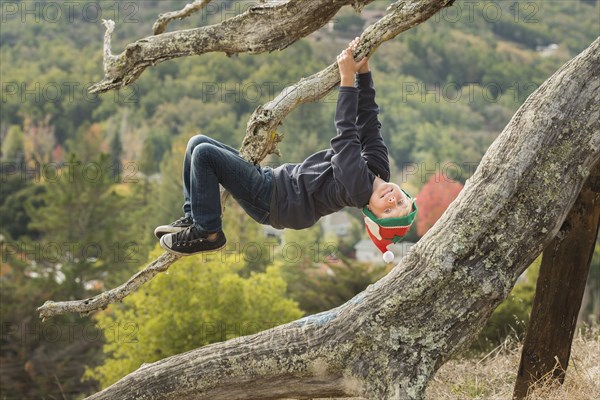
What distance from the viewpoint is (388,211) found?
4426 millimetres

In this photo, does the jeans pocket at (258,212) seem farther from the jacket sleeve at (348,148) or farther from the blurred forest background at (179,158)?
the blurred forest background at (179,158)

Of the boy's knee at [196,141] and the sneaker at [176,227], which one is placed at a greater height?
the boy's knee at [196,141]

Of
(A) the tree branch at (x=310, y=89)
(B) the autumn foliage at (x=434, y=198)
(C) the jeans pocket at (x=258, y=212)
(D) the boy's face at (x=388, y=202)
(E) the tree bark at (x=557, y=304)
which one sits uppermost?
(A) the tree branch at (x=310, y=89)

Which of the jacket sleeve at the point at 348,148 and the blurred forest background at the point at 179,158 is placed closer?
the jacket sleeve at the point at 348,148

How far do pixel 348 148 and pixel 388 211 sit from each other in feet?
1.29

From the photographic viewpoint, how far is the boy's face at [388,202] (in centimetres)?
440

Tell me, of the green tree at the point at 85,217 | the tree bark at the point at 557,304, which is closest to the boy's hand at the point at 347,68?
the tree bark at the point at 557,304

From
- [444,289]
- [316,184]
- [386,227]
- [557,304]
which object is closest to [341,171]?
[316,184]

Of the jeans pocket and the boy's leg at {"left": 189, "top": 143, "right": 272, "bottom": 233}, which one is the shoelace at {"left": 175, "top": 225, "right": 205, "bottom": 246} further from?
the jeans pocket

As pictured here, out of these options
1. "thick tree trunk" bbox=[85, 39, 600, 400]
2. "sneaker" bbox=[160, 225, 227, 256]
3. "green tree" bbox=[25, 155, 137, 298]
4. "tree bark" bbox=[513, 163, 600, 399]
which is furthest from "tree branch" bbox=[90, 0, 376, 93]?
"green tree" bbox=[25, 155, 137, 298]

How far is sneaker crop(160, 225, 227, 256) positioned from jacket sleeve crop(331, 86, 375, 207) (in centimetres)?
76

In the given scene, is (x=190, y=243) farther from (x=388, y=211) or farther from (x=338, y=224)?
(x=338, y=224)

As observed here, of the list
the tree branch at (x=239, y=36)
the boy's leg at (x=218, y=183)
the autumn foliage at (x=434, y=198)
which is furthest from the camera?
the autumn foliage at (x=434, y=198)

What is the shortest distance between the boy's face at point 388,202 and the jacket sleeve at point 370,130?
18 cm
